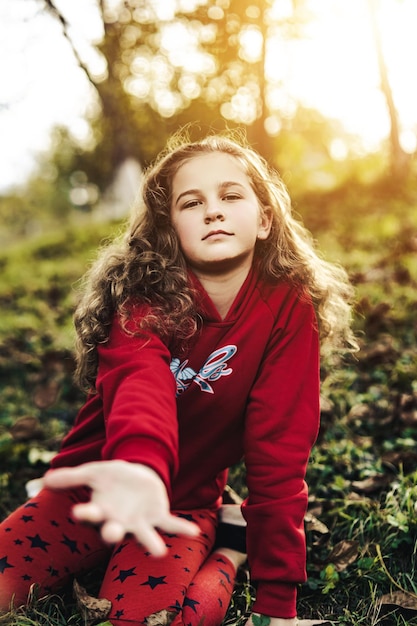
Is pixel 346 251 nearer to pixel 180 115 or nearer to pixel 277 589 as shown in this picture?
pixel 277 589

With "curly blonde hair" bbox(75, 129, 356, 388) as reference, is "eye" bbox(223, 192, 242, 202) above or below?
above

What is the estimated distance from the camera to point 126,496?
1051 millimetres

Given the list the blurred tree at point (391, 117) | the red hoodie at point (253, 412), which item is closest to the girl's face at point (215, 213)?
the red hoodie at point (253, 412)

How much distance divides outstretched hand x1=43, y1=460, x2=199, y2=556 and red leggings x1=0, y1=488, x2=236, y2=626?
733 millimetres

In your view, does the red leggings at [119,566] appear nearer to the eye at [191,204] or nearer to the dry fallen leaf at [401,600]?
the dry fallen leaf at [401,600]

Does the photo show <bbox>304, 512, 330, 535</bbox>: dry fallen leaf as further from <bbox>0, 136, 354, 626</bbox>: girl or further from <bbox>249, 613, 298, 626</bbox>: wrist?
<bbox>249, 613, 298, 626</bbox>: wrist

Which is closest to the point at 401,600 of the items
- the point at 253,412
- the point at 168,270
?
the point at 253,412

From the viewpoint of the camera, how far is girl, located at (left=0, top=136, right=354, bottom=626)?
170cm

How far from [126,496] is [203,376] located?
815mm

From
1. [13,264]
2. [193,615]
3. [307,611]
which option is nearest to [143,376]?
[193,615]

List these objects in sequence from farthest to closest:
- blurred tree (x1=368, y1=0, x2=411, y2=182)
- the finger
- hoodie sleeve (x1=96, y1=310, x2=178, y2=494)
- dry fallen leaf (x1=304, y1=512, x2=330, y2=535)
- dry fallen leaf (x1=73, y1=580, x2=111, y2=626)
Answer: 1. blurred tree (x1=368, y1=0, x2=411, y2=182)
2. dry fallen leaf (x1=304, y1=512, x2=330, y2=535)
3. dry fallen leaf (x1=73, y1=580, x2=111, y2=626)
4. hoodie sleeve (x1=96, y1=310, x2=178, y2=494)
5. the finger

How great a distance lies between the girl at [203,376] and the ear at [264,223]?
12mm

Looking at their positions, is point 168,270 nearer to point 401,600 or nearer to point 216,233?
point 216,233

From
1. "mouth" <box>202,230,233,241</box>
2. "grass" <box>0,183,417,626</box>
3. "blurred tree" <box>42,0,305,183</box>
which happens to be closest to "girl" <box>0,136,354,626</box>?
"mouth" <box>202,230,233,241</box>
